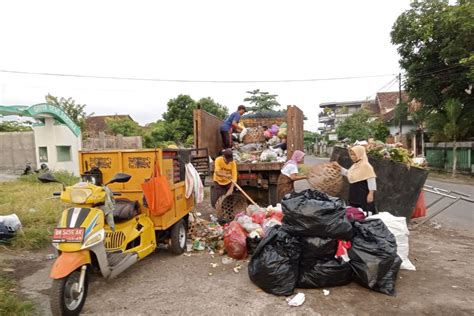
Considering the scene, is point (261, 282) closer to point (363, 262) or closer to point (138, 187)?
point (363, 262)

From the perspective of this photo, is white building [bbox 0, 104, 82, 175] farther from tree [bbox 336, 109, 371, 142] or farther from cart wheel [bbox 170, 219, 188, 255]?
tree [bbox 336, 109, 371, 142]

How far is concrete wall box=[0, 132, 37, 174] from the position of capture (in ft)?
53.6

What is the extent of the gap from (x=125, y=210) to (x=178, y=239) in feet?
3.41

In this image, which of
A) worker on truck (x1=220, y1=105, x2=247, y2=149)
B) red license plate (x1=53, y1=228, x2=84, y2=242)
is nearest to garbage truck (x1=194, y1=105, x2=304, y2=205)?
worker on truck (x1=220, y1=105, x2=247, y2=149)

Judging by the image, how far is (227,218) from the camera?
20.5ft

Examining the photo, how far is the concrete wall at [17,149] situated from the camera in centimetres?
1633

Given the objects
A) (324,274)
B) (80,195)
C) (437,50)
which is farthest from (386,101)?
(80,195)

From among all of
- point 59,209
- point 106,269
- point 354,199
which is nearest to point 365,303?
point 354,199

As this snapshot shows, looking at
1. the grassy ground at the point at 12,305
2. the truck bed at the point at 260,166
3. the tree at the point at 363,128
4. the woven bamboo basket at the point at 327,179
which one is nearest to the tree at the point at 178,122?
the tree at the point at 363,128

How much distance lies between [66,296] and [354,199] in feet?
12.3

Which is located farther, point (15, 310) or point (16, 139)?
point (16, 139)

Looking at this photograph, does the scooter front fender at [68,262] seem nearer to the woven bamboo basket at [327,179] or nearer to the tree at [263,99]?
the woven bamboo basket at [327,179]

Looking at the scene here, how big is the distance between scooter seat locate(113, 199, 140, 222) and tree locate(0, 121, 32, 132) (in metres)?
26.0

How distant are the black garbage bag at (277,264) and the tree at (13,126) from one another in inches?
1077
